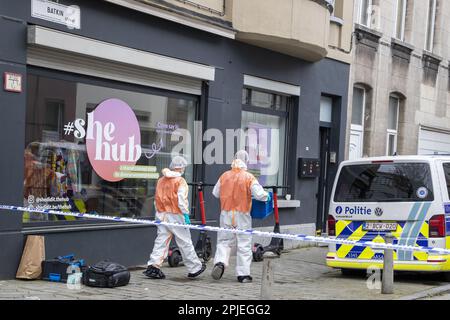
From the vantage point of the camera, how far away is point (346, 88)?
1597 cm

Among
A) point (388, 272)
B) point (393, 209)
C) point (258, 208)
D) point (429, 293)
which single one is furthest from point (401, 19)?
point (388, 272)

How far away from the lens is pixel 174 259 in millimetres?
10633

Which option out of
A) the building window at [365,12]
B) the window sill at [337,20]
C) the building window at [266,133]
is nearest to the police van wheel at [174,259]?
the building window at [266,133]

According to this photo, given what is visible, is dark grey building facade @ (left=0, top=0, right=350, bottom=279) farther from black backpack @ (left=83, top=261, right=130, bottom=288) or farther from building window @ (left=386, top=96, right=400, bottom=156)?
building window @ (left=386, top=96, right=400, bottom=156)

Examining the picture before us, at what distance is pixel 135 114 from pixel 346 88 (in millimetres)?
6711

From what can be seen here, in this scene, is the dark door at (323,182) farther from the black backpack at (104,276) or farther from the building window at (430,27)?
the black backpack at (104,276)

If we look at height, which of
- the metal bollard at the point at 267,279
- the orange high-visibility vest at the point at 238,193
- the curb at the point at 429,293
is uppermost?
the orange high-visibility vest at the point at 238,193

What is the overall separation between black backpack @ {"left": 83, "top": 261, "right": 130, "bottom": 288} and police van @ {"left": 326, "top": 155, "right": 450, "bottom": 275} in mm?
3450

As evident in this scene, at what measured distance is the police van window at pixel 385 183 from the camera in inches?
387

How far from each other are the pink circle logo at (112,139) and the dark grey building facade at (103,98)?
0.14 metres

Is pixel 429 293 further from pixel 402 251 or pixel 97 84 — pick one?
pixel 97 84

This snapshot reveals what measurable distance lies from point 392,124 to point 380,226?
9.63m

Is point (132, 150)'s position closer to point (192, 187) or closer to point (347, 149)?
point (192, 187)
